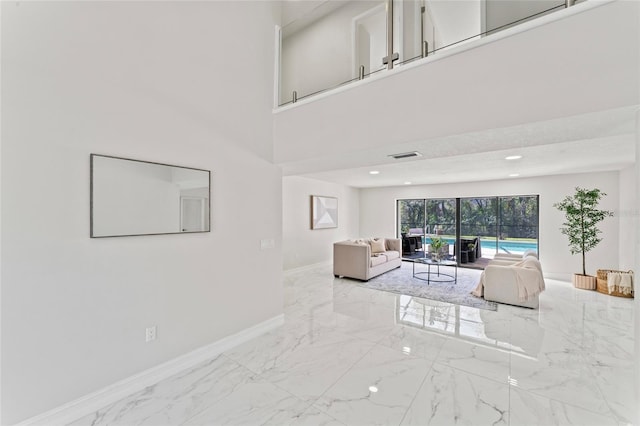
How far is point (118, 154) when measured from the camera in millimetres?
2064

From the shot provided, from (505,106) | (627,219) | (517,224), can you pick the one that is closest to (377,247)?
(517,224)

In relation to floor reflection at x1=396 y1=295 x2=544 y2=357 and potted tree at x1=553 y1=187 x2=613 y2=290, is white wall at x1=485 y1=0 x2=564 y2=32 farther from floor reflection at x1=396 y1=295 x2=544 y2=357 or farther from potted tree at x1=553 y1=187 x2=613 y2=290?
potted tree at x1=553 y1=187 x2=613 y2=290

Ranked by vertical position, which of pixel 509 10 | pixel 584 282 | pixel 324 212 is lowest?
pixel 584 282

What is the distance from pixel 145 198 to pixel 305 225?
463 centimetres

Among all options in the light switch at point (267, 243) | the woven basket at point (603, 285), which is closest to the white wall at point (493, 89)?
the light switch at point (267, 243)

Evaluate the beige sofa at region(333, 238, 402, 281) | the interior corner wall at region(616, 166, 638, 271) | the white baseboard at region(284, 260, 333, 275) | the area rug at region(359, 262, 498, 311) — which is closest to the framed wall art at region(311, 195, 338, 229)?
the white baseboard at region(284, 260, 333, 275)

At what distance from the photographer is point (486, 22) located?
7.32 feet

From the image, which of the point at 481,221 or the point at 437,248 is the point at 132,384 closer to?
the point at 437,248

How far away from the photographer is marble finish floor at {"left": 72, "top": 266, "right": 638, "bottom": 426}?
73.5 inches

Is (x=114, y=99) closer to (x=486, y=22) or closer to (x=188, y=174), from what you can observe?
(x=188, y=174)

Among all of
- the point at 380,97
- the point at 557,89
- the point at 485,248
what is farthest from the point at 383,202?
the point at 557,89

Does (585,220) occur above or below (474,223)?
above

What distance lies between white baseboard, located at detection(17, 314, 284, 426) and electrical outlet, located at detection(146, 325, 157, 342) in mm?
254

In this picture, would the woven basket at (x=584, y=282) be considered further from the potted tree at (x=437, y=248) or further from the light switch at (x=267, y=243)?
the light switch at (x=267, y=243)
